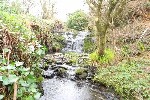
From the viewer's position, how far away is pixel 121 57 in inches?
527

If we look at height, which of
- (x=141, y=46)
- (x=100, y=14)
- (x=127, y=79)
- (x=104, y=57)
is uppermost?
(x=100, y=14)

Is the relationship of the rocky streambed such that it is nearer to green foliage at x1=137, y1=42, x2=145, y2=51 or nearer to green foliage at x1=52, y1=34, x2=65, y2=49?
green foliage at x1=137, y1=42, x2=145, y2=51

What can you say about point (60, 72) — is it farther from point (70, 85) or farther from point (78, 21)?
point (78, 21)

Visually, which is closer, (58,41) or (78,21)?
(58,41)

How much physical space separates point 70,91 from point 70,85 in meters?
0.78

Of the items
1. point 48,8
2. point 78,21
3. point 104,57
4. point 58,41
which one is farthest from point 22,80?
point 48,8

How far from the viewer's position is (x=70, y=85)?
10398 mm

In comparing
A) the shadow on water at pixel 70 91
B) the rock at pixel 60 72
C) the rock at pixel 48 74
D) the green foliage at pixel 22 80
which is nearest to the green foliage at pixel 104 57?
the rock at pixel 60 72

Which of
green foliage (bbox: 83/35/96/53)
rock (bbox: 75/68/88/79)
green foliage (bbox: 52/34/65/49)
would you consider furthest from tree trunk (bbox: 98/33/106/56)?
green foliage (bbox: 52/34/65/49)

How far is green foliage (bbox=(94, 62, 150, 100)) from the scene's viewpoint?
912 centimetres

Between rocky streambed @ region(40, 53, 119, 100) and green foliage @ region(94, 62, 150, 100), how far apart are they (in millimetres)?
330

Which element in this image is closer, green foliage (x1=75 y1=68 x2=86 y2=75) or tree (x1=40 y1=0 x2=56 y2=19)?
green foliage (x1=75 y1=68 x2=86 y2=75)

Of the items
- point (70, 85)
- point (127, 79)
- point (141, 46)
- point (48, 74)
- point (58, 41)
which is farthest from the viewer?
point (58, 41)

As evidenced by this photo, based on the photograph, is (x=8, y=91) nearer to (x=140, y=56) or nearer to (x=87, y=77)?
(x=87, y=77)
